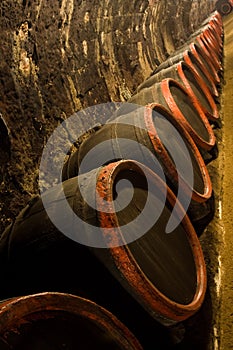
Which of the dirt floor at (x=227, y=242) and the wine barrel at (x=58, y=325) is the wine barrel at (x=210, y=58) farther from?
the wine barrel at (x=58, y=325)

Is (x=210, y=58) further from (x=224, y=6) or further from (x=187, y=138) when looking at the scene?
(x=224, y=6)

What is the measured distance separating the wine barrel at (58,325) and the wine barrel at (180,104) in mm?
1753

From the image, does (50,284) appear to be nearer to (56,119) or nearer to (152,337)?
(152,337)

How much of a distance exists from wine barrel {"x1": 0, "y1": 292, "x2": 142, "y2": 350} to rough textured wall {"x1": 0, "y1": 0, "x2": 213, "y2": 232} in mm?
1297

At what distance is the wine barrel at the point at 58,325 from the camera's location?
95 cm

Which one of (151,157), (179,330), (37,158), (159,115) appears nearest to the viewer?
(179,330)

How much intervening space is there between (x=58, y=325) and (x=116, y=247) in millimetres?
325

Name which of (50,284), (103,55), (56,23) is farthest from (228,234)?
(103,55)

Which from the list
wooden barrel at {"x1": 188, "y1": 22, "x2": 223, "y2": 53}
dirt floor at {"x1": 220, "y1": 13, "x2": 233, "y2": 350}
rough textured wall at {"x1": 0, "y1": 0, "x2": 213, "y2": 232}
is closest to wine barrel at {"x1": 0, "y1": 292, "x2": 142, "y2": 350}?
dirt floor at {"x1": 220, "y1": 13, "x2": 233, "y2": 350}

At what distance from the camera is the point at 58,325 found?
1.07m

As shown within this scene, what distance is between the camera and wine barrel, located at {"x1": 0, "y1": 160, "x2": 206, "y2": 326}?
1.25 metres

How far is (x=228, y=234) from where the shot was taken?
2.39m

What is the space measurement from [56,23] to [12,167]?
181cm

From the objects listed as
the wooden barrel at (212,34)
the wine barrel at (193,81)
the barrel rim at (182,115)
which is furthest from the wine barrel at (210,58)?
the barrel rim at (182,115)
